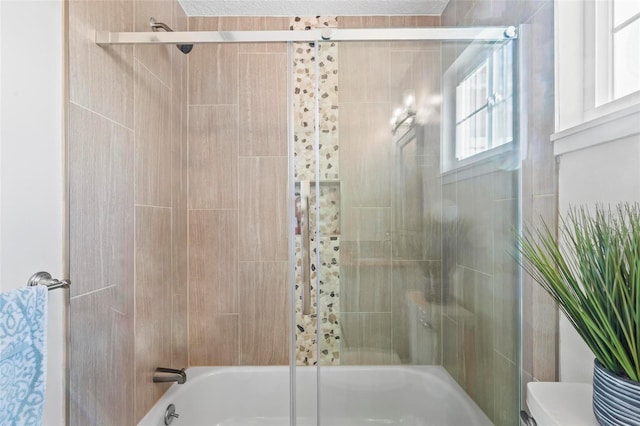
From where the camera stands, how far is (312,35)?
3.75 feet

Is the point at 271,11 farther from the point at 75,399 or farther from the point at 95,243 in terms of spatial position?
the point at 75,399

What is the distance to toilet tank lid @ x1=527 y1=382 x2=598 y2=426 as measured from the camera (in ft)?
2.28

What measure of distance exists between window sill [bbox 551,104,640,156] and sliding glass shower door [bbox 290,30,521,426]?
0.58ft

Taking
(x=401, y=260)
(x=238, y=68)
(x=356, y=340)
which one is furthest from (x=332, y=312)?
(x=238, y=68)

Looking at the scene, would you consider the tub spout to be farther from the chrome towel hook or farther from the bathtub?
the chrome towel hook

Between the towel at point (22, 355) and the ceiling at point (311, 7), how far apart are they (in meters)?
1.72

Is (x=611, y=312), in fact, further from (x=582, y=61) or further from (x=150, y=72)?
(x=150, y=72)

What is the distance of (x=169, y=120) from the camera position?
1.74 m

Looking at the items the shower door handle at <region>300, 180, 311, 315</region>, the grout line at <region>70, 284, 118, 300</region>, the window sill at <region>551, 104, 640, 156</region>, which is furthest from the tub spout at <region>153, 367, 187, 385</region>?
the window sill at <region>551, 104, 640, 156</region>

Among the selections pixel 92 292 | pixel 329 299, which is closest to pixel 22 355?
pixel 92 292

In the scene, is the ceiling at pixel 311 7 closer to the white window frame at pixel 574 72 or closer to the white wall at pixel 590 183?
the white window frame at pixel 574 72

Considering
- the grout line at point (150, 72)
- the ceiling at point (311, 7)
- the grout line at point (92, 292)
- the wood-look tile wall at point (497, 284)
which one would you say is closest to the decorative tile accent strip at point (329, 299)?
the wood-look tile wall at point (497, 284)

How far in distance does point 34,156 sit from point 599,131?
1478 millimetres

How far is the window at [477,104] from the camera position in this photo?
46.7 inches
